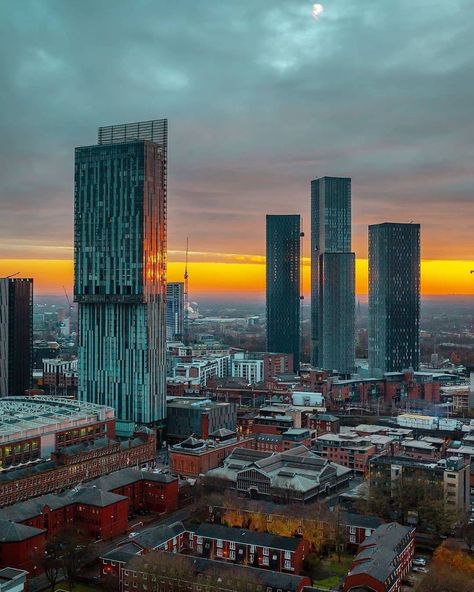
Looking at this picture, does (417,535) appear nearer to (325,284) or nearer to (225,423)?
(225,423)

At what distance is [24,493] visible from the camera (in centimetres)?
2733

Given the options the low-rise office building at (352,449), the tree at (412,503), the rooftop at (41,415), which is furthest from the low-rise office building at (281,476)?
the rooftop at (41,415)

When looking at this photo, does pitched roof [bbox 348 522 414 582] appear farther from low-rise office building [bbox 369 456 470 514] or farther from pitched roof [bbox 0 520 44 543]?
pitched roof [bbox 0 520 44 543]

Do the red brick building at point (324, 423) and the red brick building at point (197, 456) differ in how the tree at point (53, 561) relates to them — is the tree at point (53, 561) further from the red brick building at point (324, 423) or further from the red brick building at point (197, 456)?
the red brick building at point (324, 423)

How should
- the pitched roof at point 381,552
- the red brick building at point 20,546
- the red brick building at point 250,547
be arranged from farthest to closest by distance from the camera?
the red brick building at point 250,547 → the red brick building at point 20,546 → the pitched roof at point 381,552

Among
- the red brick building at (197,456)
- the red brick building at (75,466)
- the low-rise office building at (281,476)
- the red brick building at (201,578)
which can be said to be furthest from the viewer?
the red brick building at (197,456)

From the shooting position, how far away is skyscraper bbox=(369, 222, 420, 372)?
71250 mm

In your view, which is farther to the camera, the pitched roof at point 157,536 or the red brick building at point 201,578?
the pitched roof at point 157,536

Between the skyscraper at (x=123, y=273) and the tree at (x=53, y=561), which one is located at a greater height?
the skyscraper at (x=123, y=273)

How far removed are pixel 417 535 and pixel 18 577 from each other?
13849 millimetres

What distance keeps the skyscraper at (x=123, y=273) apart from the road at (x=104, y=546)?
39.1ft

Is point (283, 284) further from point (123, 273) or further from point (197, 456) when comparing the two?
point (197, 456)

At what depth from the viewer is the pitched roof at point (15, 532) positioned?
2138 centimetres

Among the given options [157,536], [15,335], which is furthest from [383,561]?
[15,335]
